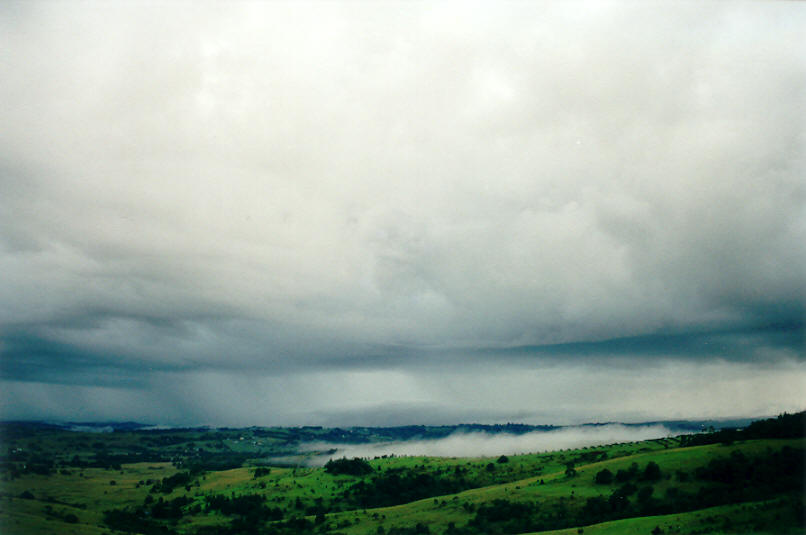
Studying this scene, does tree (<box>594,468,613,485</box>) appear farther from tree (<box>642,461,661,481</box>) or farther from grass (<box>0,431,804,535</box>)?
tree (<box>642,461,661,481</box>)

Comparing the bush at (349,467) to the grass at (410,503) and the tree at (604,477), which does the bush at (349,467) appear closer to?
the grass at (410,503)

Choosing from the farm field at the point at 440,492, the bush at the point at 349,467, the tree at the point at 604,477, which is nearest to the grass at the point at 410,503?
the farm field at the point at 440,492

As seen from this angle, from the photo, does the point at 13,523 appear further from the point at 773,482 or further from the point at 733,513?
the point at 773,482

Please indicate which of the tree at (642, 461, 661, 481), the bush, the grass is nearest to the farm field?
the tree at (642, 461, 661, 481)

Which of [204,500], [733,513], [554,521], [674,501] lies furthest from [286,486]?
[733,513]

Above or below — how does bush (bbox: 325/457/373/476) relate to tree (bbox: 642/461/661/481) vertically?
below

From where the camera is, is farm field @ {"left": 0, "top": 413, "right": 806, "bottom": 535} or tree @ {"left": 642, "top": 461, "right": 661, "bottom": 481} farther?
tree @ {"left": 642, "top": 461, "right": 661, "bottom": 481}

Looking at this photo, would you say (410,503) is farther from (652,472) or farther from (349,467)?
(349,467)

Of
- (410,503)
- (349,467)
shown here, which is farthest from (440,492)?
(349,467)

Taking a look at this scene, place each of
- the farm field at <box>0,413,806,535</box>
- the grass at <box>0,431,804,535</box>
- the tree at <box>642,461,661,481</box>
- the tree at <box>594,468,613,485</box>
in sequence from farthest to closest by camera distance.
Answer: the tree at <box>594,468,613,485</box> < the tree at <box>642,461,661,481</box> < the farm field at <box>0,413,806,535</box> < the grass at <box>0,431,804,535</box>
